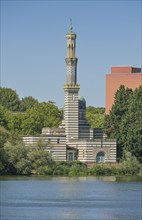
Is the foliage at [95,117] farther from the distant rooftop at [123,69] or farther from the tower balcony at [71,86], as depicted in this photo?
the tower balcony at [71,86]

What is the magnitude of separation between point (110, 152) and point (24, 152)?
14827 millimetres

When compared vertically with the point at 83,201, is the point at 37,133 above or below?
above

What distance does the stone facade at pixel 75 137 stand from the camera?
454 feet

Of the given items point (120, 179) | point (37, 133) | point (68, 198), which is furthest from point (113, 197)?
point (37, 133)

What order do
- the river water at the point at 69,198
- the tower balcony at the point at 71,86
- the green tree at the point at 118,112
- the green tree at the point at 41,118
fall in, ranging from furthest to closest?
the green tree at the point at 41,118
the green tree at the point at 118,112
the tower balcony at the point at 71,86
the river water at the point at 69,198

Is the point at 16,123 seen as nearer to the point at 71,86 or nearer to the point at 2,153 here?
the point at 71,86

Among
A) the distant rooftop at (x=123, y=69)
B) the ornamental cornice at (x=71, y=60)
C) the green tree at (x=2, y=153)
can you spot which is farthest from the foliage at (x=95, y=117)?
the green tree at (x=2, y=153)

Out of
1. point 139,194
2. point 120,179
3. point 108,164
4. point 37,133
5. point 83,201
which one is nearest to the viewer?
point 83,201

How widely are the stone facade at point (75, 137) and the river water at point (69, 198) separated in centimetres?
1378

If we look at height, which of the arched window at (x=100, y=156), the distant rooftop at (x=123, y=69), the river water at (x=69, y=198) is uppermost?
the distant rooftop at (x=123, y=69)

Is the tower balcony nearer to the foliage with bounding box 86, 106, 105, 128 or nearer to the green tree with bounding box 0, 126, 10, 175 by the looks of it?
the green tree with bounding box 0, 126, 10, 175

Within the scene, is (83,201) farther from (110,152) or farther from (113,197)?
(110,152)

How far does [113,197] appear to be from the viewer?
339ft

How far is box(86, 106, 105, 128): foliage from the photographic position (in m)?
167
